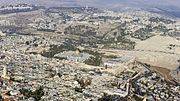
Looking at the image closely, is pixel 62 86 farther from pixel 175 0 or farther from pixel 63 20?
pixel 175 0

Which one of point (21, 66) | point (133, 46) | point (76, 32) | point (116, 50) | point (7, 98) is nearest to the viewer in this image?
point (7, 98)

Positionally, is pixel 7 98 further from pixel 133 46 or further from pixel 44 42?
pixel 133 46

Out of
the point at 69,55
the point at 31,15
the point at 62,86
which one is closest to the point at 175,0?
the point at 31,15

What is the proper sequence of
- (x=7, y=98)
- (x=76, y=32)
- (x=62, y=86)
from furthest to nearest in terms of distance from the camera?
(x=76, y=32) → (x=62, y=86) → (x=7, y=98)

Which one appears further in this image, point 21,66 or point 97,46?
point 97,46

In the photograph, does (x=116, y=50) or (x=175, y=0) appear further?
(x=175, y=0)

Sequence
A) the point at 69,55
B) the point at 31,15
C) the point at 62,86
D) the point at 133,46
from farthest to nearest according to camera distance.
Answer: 1. the point at 31,15
2. the point at 133,46
3. the point at 69,55
4. the point at 62,86

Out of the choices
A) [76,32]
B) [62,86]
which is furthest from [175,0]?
[62,86]

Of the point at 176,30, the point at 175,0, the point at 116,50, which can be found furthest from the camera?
the point at 175,0
